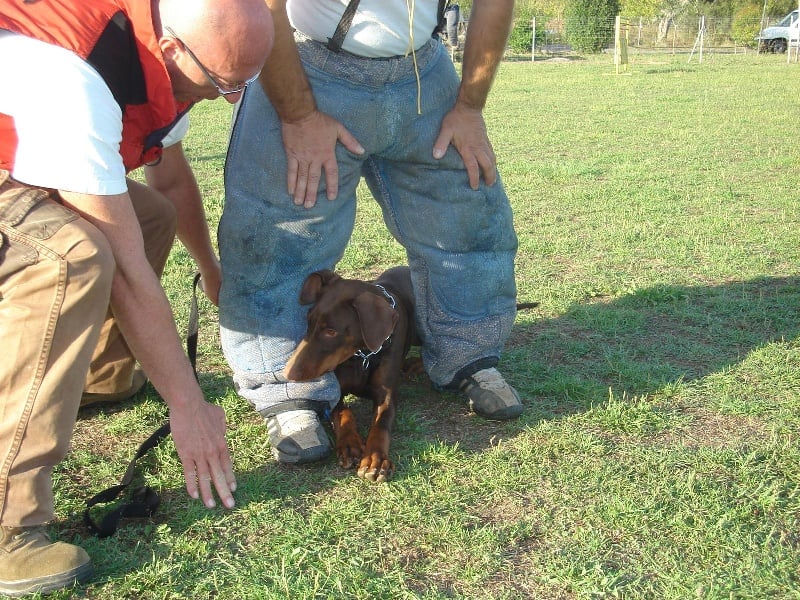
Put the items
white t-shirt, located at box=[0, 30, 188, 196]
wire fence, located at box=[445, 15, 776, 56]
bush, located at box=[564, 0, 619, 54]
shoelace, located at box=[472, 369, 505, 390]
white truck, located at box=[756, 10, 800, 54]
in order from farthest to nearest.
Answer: wire fence, located at box=[445, 15, 776, 56], bush, located at box=[564, 0, 619, 54], white truck, located at box=[756, 10, 800, 54], shoelace, located at box=[472, 369, 505, 390], white t-shirt, located at box=[0, 30, 188, 196]

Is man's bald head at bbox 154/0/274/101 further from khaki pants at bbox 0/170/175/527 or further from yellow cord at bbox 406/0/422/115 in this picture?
yellow cord at bbox 406/0/422/115

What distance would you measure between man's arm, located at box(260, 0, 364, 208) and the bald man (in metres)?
0.40

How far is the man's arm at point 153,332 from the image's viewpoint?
7.50 ft

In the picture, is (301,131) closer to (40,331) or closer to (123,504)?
(40,331)

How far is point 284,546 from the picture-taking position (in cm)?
241

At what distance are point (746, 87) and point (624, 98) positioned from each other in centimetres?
365

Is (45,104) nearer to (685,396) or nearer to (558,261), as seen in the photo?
(685,396)

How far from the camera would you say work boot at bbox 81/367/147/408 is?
3254 mm

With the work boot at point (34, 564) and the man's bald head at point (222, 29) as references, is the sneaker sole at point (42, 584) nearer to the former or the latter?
the work boot at point (34, 564)

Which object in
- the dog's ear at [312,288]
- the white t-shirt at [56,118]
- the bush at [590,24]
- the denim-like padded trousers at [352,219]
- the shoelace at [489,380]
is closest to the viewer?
the white t-shirt at [56,118]

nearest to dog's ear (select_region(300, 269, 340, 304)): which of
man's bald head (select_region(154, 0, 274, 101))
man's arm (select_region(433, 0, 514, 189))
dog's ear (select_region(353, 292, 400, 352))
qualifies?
dog's ear (select_region(353, 292, 400, 352))

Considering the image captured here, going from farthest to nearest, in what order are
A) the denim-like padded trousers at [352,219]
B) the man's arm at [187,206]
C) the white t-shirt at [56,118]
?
the man's arm at [187,206] < the denim-like padded trousers at [352,219] < the white t-shirt at [56,118]

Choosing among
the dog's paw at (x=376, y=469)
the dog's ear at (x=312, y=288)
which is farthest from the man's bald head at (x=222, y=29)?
the dog's paw at (x=376, y=469)

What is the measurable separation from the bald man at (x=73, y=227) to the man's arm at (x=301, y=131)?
404 millimetres
